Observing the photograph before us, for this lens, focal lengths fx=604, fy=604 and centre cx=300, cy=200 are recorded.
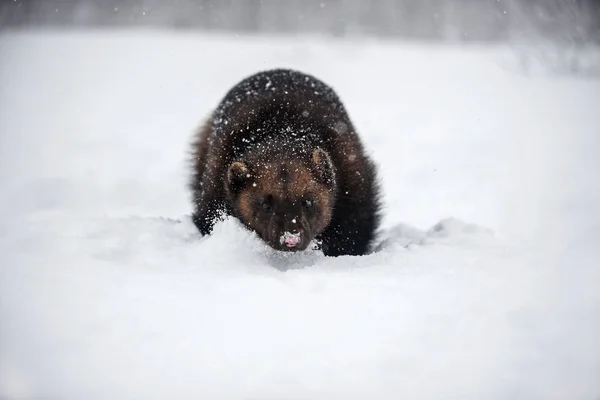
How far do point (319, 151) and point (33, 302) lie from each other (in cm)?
205

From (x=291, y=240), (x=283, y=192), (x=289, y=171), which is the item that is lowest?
(x=291, y=240)

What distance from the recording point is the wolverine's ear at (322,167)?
4.12 meters

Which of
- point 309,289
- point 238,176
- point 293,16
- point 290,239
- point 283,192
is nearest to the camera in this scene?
point 309,289

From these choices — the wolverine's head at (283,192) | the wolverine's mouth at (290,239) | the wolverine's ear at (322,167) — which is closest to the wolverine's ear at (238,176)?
the wolverine's head at (283,192)

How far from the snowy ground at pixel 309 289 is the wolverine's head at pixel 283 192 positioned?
0.60 ft

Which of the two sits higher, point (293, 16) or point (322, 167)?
point (293, 16)

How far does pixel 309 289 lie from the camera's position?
3.31 metres

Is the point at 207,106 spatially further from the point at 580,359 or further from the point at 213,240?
the point at 580,359

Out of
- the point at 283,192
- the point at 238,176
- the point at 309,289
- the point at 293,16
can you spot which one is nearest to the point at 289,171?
the point at 283,192

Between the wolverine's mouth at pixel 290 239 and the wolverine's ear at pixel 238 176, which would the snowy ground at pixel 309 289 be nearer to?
the wolverine's mouth at pixel 290 239

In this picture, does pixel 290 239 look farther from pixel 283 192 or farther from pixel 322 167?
pixel 322 167

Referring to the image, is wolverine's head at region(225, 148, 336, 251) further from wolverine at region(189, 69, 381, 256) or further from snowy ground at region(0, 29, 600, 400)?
snowy ground at region(0, 29, 600, 400)

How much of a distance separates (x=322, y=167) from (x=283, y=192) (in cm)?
36

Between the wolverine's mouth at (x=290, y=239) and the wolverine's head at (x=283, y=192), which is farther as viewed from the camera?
the wolverine's head at (x=283, y=192)
